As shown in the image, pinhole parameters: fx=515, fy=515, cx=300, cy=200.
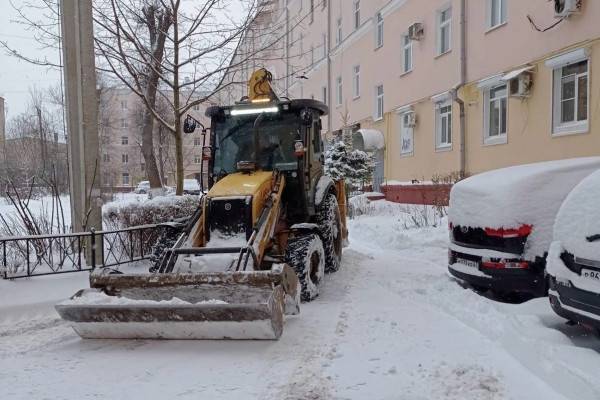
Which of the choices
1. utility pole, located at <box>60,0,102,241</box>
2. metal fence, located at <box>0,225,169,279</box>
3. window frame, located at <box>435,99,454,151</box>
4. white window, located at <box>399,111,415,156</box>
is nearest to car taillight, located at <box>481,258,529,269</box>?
metal fence, located at <box>0,225,169,279</box>

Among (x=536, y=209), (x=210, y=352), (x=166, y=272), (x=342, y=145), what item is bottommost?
(x=210, y=352)

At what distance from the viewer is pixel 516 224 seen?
5.55 meters

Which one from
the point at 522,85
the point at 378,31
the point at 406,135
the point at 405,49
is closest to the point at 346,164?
the point at 406,135

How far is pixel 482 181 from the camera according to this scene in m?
6.29

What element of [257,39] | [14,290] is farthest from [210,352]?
[257,39]

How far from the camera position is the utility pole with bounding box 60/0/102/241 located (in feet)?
27.4

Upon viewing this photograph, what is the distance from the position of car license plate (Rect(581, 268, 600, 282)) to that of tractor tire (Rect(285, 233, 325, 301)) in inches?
109

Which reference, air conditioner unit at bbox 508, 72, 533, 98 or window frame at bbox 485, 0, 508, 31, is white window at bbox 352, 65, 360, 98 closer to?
window frame at bbox 485, 0, 508, 31

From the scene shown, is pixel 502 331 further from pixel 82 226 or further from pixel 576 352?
pixel 82 226

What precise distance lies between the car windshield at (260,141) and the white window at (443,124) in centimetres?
1072

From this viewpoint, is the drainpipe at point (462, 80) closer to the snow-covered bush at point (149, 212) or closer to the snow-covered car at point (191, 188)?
the snow-covered car at point (191, 188)

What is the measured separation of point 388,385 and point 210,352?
1627 millimetres

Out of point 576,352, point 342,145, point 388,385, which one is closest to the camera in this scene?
point 388,385

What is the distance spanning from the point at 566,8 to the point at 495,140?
157 inches
